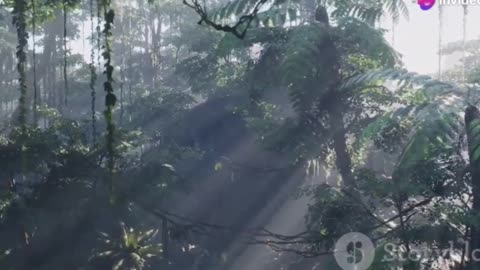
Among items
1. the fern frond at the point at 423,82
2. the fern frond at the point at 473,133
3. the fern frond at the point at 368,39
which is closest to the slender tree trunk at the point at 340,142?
the fern frond at the point at 368,39

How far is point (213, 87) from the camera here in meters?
22.2

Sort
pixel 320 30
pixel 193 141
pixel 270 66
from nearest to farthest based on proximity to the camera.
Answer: pixel 320 30 < pixel 270 66 < pixel 193 141

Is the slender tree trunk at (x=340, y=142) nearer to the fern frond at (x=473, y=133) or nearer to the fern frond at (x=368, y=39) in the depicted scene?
the fern frond at (x=368, y=39)

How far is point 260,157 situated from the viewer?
63.4 feet

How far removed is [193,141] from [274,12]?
14848mm

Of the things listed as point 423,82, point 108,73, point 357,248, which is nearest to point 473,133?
point 423,82

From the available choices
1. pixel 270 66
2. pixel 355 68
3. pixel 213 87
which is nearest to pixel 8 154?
pixel 270 66

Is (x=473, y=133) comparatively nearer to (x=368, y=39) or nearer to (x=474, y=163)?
(x=474, y=163)

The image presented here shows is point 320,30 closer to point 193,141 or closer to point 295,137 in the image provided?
point 295,137

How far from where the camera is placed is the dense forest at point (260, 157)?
18.0ft

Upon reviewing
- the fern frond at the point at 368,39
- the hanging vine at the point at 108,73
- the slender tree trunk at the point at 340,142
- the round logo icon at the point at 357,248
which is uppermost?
the fern frond at the point at 368,39

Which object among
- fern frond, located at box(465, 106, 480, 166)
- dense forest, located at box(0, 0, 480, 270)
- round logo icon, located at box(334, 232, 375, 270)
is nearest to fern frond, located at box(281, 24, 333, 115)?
dense forest, located at box(0, 0, 480, 270)

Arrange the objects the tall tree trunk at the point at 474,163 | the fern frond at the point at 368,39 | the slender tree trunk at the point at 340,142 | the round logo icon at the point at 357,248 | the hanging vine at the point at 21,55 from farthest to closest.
A: the slender tree trunk at the point at 340,142 < the fern frond at the point at 368,39 < the round logo icon at the point at 357,248 < the hanging vine at the point at 21,55 < the tall tree trunk at the point at 474,163

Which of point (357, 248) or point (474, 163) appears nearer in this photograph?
point (474, 163)
